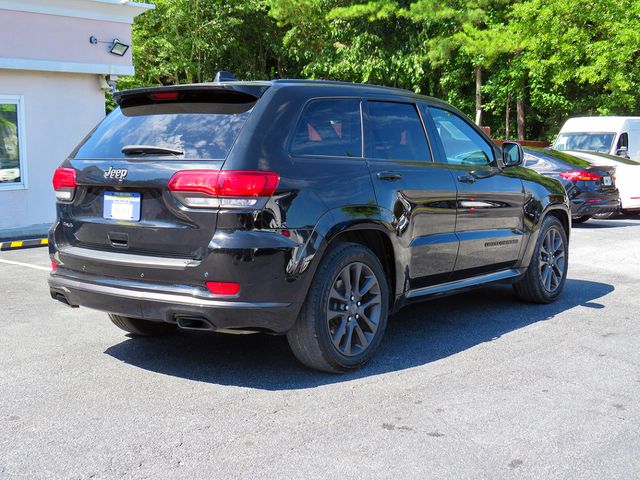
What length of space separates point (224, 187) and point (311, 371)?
1.42 metres

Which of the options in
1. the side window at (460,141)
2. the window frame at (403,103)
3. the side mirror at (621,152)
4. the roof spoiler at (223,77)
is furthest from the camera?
the side mirror at (621,152)

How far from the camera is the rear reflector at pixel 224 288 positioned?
4570 millimetres

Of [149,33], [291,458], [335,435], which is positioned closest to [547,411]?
[335,435]

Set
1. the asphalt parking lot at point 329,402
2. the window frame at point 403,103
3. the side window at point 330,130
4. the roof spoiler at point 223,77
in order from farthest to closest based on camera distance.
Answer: the window frame at point 403,103 → the roof spoiler at point 223,77 → the side window at point 330,130 → the asphalt parking lot at point 329,402

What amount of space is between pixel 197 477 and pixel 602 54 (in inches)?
920

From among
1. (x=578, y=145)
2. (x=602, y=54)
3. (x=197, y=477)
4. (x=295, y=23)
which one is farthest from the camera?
(x=295, y=23)

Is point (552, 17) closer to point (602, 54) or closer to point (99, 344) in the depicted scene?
point (602, 54)

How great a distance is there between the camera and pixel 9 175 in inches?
573

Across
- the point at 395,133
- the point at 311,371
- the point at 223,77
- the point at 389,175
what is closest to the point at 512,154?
the point at 395,133

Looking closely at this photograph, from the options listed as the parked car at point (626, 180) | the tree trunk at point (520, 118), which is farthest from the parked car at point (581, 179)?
the tree trunk at point (520, 118)

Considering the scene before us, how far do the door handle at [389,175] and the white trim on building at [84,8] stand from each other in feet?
35.2

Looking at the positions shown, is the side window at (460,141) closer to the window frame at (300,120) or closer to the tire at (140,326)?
the window frame at (300,120)

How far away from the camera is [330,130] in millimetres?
5246

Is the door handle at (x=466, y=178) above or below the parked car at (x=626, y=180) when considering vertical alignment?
above
